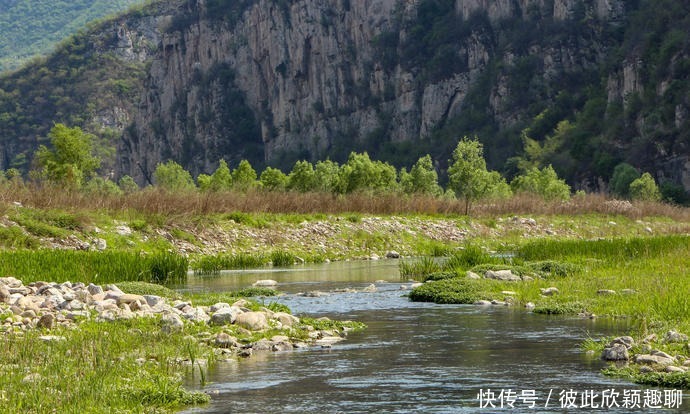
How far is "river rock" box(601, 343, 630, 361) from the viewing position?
1581 cm

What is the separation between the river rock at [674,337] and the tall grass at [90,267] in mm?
16910

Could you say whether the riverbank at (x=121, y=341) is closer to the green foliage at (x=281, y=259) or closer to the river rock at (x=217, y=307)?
the river rock at (x=217, y=307)

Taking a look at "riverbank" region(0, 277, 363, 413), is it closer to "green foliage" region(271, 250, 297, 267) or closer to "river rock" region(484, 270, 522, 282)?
"river rock" region(484, 270, 522, 282)

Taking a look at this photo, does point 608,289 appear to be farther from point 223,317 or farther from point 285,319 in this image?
point 223,317

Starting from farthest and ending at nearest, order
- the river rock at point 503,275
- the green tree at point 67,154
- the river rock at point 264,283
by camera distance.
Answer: the green tree at point 67,154
the river rock at point 264,283
the river rock at point 503,275

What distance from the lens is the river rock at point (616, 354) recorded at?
15.8 m

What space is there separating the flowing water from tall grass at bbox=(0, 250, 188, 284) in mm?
8419

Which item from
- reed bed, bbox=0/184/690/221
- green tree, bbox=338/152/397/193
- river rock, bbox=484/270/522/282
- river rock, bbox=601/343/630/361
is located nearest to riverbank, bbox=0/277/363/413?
river rock, bbox=601/343/630/361

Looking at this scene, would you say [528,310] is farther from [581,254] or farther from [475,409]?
[581,254]

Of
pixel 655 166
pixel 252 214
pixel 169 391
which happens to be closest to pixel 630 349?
pixel 169 391

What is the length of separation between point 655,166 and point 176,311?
12039 cm

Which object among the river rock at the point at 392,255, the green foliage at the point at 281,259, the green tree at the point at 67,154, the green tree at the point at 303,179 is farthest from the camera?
the green tree at the point at 303,179

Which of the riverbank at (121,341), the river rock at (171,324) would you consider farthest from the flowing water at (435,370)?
the river rock at (171,324)

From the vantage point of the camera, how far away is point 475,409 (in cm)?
1273
